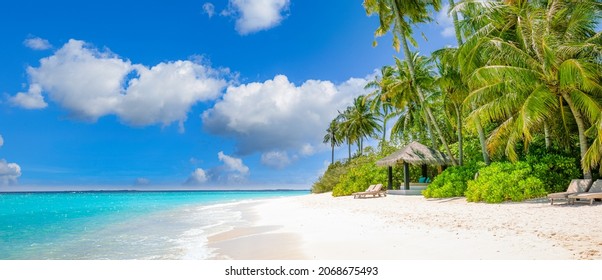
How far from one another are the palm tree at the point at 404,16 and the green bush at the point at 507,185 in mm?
6003

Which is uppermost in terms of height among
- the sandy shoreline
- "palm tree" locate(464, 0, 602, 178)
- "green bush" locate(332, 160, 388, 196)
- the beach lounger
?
"palm tree" locate(464, 0, 602, 178)

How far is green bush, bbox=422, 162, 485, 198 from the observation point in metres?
15.4

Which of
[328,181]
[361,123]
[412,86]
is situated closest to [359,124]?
[361,123]

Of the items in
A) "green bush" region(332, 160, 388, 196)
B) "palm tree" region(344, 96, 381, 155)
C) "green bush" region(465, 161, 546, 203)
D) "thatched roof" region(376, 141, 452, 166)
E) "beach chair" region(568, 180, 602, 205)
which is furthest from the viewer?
"palm tree" region(344, 96, 381, 155)

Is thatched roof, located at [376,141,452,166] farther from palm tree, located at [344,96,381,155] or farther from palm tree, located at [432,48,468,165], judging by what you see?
palm tree, located at [344,96,381,155]

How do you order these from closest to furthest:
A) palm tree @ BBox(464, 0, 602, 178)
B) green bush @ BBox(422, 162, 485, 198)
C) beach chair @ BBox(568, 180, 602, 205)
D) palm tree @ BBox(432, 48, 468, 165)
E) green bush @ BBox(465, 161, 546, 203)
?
beach chair @ BBox(568, 180, 602, 205)
palm tree @ BBox(464, 0, 602, 178)
green bush @ BBox(465, 161, 546, 203)
green bush @ BBox(422, 162, 485, 198)
palm tree @ BBox(432, 48, 468, 165)

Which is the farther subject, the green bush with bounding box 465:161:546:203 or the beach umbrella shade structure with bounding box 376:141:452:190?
the beach umbrella shade structure with bounding box 376:141:452:190

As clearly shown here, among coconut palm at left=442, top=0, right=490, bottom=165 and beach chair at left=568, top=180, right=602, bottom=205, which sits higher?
coconut palm at left=442, top=0, right=490, bottom=165

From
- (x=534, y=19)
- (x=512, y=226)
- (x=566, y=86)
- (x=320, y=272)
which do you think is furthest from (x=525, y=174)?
(x=320, y=272)

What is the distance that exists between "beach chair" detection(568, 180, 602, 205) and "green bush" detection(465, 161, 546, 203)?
1490mm

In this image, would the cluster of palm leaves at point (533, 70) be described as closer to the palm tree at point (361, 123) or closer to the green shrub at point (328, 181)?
the green shrub at point (328, 181)

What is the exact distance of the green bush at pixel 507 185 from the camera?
12.2 meters

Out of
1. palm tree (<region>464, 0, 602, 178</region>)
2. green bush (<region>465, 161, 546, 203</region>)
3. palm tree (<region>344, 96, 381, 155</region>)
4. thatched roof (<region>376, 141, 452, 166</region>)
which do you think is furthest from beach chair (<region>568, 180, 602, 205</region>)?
palm tree (<region>344, 96, 381, 155</region>)

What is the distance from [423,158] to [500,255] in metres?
14.3
